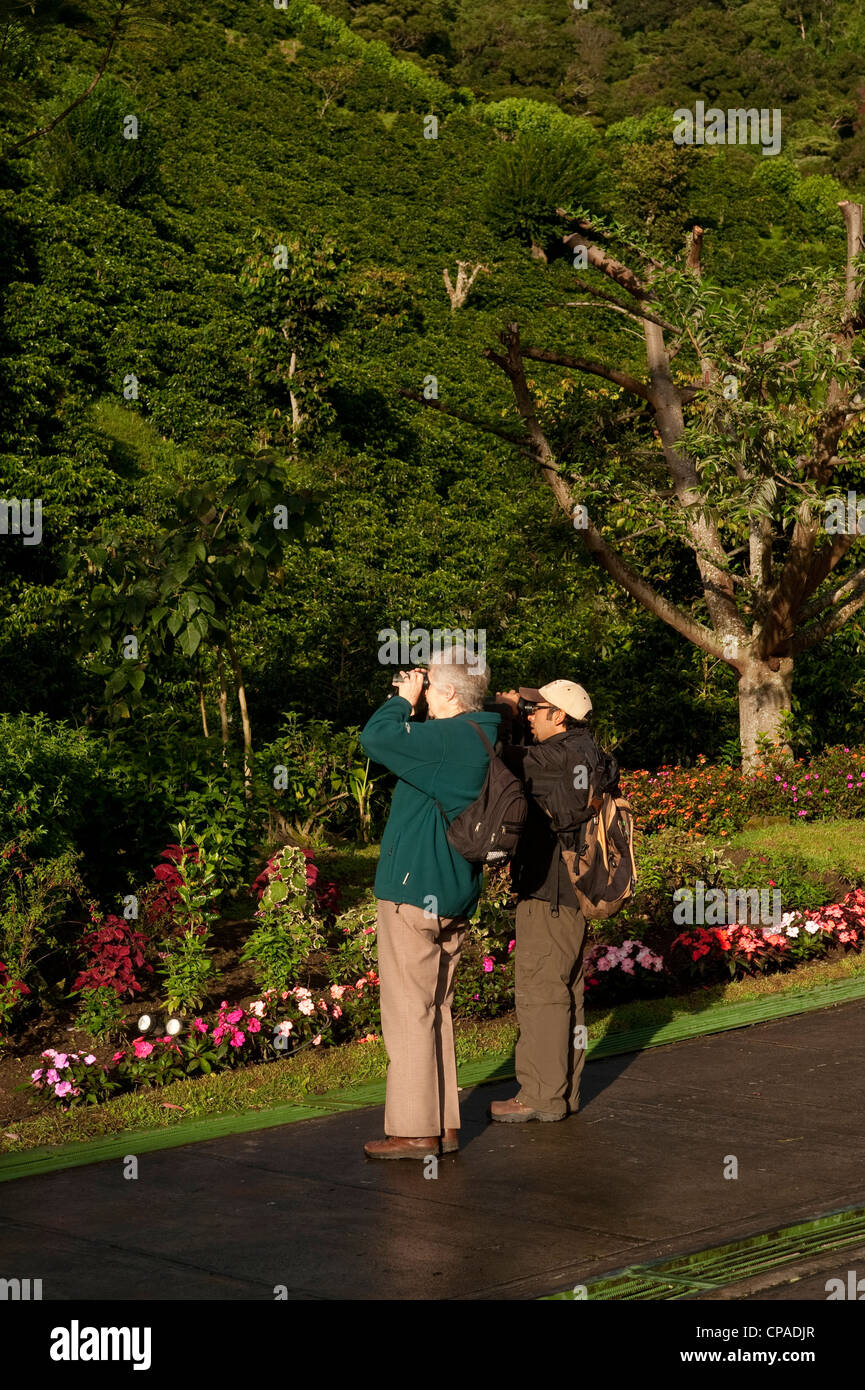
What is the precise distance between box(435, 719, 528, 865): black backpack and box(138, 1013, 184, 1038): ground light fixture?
2099 mm

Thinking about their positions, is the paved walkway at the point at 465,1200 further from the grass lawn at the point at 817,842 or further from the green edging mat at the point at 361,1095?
the grass lawn at the point at 817,842

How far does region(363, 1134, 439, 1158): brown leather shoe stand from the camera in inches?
213

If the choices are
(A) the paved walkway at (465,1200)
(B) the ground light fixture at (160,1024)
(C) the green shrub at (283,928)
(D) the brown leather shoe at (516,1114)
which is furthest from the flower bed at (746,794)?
(D) the brown leather shoe at (516,1114)

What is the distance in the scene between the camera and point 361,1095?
6.57 metres

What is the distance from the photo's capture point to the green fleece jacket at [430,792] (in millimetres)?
5379

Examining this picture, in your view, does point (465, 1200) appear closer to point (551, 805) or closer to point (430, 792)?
point (430, 792)

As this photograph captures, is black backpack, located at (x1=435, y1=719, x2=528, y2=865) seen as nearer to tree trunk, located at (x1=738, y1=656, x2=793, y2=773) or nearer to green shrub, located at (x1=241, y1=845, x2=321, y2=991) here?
green shrub, located at (x1=241, y1=845, x2=321, y2=991)

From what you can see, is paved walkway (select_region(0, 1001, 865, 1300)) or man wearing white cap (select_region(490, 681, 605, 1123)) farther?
man wearing white cap (select_region(490, 681, 605, 1123))

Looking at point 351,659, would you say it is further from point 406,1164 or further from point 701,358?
point 406,1164

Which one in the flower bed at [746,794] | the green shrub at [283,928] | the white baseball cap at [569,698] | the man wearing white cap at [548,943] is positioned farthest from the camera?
the flower bed at [746,794]

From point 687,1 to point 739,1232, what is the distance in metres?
105

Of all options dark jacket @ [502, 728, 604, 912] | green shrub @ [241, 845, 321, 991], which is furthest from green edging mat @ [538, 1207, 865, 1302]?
green shrub @ [241, 845, 321, 991]

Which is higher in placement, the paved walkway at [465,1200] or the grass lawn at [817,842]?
the grass lawn at [817,842]
